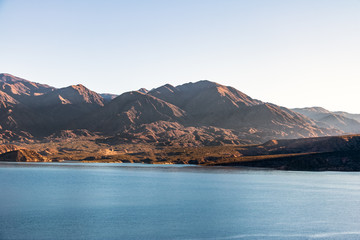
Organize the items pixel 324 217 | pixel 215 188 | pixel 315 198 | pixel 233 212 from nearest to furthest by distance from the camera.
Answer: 1. pixel 324 217
2. pixel 233 212
3. pixel 315 198
4. pixel 215 188

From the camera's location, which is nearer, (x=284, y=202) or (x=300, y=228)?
(x=300, y=228)

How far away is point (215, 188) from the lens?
15850cm

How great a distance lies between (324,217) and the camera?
93812mm

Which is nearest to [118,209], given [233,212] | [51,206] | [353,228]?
[51,206]

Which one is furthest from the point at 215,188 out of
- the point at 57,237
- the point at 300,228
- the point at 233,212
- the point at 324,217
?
the point at 57,237

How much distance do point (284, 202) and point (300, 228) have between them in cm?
3654

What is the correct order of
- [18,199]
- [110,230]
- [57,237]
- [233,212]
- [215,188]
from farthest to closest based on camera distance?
[215,188], [18,199], [233,212], [110,230], [57,237]

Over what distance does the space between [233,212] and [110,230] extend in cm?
3600

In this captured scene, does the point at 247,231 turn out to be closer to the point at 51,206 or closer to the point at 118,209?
the point at 118,209

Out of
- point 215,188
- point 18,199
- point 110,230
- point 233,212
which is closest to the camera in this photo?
point 110,230

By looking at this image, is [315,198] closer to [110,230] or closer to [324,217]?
[324,217]

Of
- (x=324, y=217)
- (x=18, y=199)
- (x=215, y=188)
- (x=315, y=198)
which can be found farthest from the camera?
(x=215, y=188)

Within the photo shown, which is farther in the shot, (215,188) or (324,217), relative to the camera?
(215,188)

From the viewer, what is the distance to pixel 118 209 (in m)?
102
